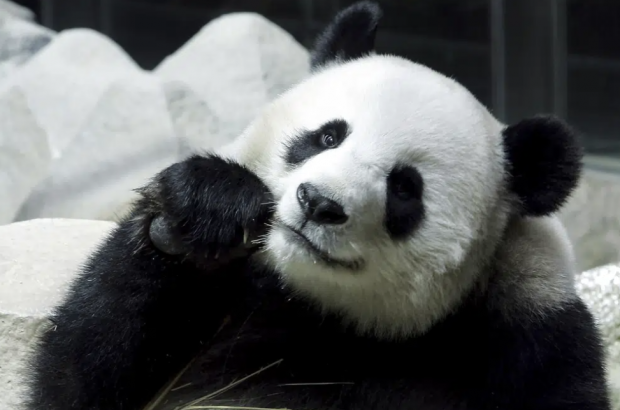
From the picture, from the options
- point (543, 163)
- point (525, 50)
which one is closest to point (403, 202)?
point (543, 163)

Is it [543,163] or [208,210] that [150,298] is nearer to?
[208,210]

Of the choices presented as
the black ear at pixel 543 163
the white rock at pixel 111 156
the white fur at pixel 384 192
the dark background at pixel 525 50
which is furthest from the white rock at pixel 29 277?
the dark background at pixel 525 50

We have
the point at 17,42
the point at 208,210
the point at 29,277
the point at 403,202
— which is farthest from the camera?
the point at 17,42

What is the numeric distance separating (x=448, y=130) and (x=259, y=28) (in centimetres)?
444

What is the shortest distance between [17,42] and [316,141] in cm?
634

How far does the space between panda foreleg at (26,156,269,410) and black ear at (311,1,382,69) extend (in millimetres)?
Result: 712

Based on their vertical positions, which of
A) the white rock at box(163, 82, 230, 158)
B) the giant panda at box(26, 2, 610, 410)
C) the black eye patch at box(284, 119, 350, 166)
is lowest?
the white rock at box(163, 82, 230, 158)

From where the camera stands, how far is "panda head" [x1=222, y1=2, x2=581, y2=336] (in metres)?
2.00

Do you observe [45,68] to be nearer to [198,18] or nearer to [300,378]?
[198,18]

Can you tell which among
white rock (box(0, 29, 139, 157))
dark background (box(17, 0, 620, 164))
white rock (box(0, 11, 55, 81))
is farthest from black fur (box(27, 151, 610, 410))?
white rock (box(0, 11, 55, 81))

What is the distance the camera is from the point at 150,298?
7.06 ft

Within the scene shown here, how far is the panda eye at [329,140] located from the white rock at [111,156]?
3.57 metres

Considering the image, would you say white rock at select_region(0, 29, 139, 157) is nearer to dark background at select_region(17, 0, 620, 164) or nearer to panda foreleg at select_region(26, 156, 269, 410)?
dark background at select_region(17, 0, 620, 164)

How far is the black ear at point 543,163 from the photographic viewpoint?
2.24 metres
